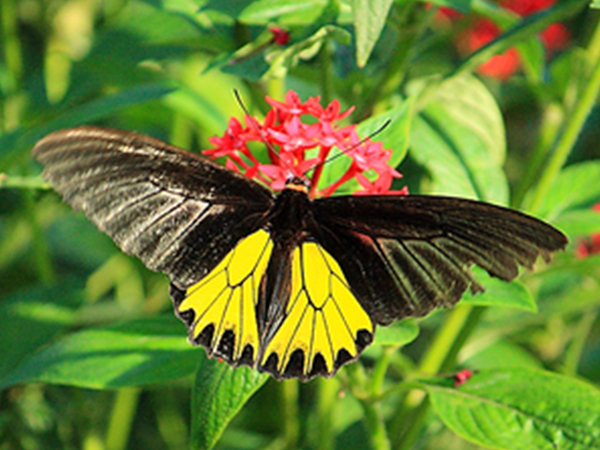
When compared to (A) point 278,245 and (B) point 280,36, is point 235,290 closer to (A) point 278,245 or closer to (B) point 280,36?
(A) point 278,245

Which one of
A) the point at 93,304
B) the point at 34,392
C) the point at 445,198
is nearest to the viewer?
the point at 445,198

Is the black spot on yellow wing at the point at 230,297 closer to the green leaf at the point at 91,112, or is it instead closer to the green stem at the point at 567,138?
the green leaf at the point at 91,112

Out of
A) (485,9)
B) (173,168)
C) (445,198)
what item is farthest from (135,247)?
(485,9)

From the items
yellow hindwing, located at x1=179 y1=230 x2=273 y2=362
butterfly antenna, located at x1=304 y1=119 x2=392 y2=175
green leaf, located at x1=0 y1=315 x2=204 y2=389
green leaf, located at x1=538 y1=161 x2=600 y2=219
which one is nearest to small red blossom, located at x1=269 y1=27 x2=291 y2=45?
butterfly antenna, located at x1=304 y1=119 x2=392 y2=175

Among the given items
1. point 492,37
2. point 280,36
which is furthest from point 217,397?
point 492,37

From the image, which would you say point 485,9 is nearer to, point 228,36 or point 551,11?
point 551,11
